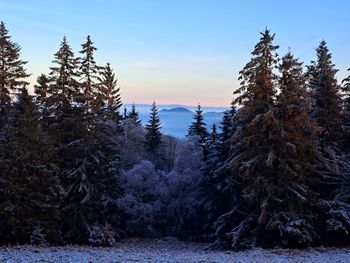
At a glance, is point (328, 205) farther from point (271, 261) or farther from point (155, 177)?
point (155, 177)

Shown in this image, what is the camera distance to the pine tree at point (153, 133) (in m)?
56.2

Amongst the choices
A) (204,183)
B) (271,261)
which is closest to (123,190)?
(204,183)

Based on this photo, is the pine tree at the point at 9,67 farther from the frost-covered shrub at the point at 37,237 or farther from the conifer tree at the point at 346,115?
the conifer tree at the point at 346,115

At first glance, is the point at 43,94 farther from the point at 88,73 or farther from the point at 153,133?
the point at 153,133

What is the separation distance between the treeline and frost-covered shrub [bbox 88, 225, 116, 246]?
0.07 meters

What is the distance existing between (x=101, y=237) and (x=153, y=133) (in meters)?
29.1

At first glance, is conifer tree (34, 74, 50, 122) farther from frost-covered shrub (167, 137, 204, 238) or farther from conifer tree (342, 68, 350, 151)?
conifer tree (342, 68, 350, 151)

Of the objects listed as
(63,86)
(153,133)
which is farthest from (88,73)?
(153,133)

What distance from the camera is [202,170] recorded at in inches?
1415

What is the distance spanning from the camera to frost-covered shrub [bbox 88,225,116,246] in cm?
3172

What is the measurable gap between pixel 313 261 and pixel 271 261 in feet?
5.51

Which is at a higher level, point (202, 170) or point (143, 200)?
point (202, 170)

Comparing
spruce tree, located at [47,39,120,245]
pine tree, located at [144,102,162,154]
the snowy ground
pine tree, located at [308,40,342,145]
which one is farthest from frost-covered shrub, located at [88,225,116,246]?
pine tree, located at [144,102,162,154]

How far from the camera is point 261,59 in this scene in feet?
87.1
